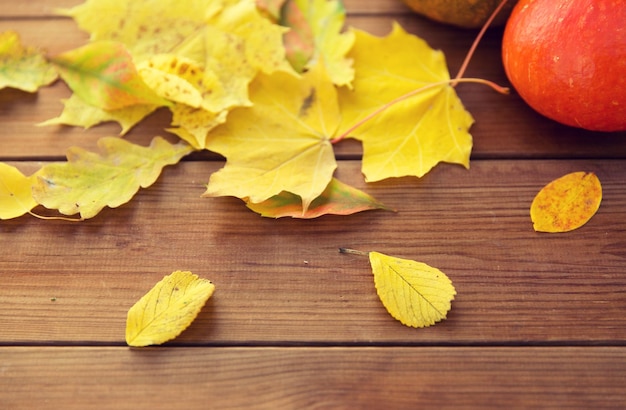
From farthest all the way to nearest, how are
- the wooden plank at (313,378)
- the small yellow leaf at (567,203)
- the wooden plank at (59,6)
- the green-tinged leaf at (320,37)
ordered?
the wooden plank at (59,6), the green-tinged leaf at (320,37), the small yellow leaf at (567,203), the wooden plank at (313,378)

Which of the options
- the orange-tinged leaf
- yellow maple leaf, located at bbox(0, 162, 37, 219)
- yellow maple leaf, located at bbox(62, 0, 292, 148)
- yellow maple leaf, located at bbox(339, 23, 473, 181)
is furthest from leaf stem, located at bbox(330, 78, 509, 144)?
yellow maple leaf, located at bbox(0, 162, 37, 219)

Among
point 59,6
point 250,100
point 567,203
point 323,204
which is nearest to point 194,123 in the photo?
point 250,100

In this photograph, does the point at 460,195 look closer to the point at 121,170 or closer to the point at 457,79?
the point at 457,79

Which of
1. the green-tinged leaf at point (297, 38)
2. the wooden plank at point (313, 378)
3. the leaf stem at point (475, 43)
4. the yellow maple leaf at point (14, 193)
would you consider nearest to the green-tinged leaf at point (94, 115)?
the yellow maple leaf at point (14, 193)

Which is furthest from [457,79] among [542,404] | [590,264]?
[542,404]

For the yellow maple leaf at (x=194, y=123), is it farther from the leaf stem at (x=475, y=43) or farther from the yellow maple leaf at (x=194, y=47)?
the leaf stem at (x=475, y=43)

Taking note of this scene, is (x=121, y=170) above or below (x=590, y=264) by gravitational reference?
below

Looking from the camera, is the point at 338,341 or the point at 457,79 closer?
the point at 338,341
